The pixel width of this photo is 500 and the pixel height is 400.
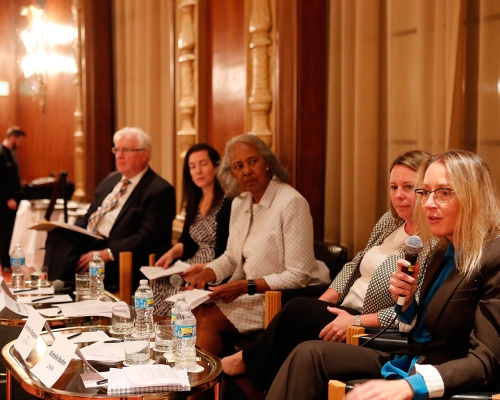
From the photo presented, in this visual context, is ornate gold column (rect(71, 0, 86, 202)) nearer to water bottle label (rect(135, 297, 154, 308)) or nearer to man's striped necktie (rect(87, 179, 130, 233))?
man's striped necktie (rect(87, 179, 130, 233))

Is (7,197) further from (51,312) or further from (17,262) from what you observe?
(51,312)

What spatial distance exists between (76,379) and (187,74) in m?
3.39

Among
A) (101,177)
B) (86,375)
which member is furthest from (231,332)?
(101,177)

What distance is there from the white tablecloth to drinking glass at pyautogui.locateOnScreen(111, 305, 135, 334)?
12.1 ft

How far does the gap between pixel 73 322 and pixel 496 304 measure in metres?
1.83

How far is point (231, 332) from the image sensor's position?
132 inches

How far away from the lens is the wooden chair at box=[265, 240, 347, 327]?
10.0ft

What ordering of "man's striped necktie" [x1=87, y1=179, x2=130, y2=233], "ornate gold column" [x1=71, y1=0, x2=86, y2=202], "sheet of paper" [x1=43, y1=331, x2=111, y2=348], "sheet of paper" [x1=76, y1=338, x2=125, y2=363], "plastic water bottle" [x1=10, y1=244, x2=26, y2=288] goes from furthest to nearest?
"ornate gold column" [x1=71, y1=0, x2=86, y2=202], "man's striped necktie" [x1=87, y1=179, x2=130, y2=233], "plastic water bottle" [x1=10, y1=244, x2=26, y2=288], "sheet of paper" [x1=43, y1=331, x2=111, y2=348], "sheet of paper" [x1=76, y1=338, x2=125, y2=363]

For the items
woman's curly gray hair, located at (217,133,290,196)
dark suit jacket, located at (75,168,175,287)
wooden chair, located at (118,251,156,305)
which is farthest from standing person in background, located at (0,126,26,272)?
woman's curly gray hair, located at (217,133,290,196)

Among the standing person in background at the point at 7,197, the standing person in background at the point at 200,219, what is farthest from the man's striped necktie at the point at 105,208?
the standing person in background at the point at 7,197

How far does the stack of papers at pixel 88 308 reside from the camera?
298 cm

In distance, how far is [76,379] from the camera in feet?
7.41

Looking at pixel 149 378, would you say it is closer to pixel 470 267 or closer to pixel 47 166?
pixel 470 267

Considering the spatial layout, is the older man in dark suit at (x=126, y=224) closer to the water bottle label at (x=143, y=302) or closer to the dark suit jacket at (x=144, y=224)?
the dark suit jacket at (x=144, y=224)
